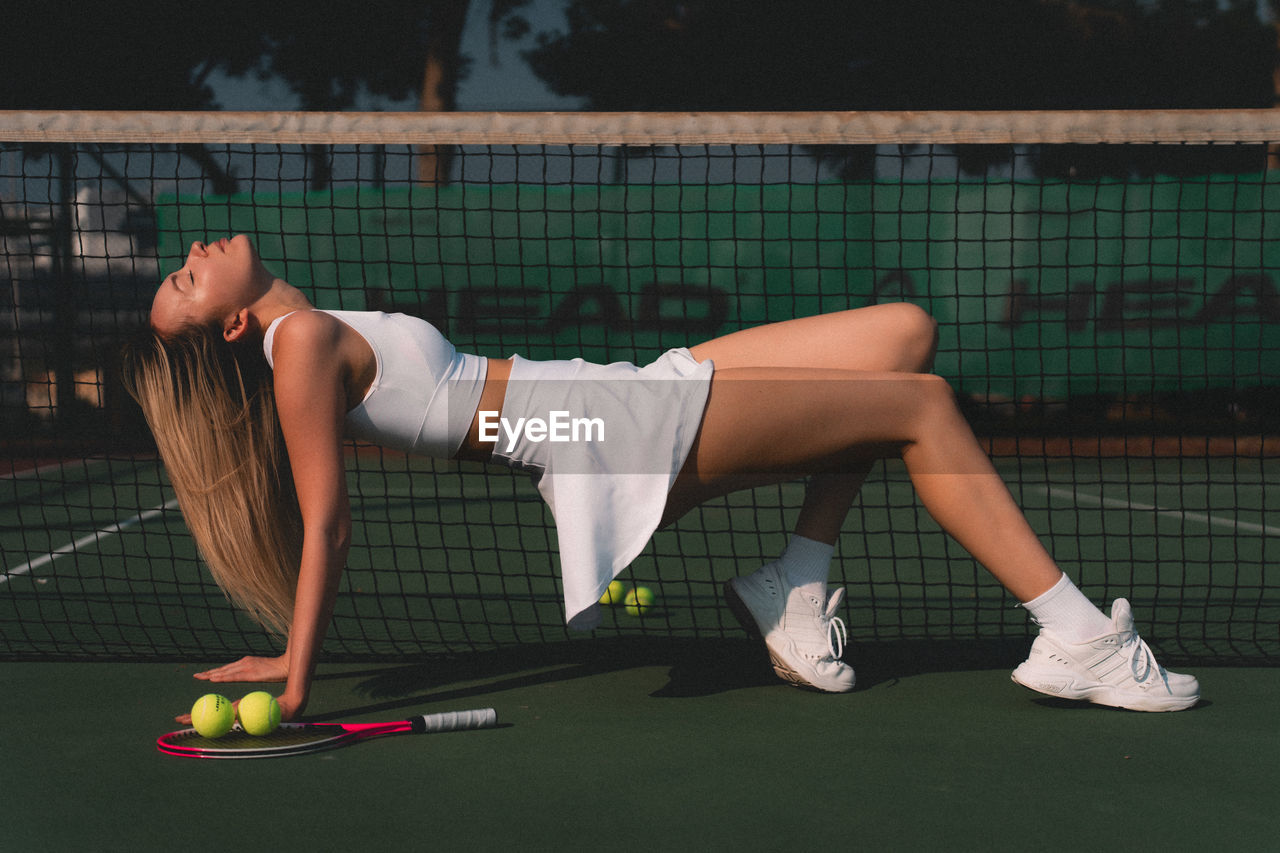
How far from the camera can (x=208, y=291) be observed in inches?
93.8

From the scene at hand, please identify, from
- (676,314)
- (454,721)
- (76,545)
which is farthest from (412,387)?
(676,314)

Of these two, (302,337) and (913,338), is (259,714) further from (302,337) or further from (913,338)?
(913,338)

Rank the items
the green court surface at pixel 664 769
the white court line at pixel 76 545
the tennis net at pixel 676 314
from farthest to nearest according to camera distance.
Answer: the white court line at pixel 76 545 < the tennis net at pixel 676 314 < the green court surface at pixel 664 769

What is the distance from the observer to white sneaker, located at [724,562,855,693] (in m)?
2.56

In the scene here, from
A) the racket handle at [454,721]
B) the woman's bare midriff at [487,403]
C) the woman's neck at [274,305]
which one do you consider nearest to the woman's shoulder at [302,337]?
the woman's neck at [274,305]

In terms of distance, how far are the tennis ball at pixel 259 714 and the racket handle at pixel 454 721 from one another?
25cm

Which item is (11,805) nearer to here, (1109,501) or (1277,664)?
(1277,664)

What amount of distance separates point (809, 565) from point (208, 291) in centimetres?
134

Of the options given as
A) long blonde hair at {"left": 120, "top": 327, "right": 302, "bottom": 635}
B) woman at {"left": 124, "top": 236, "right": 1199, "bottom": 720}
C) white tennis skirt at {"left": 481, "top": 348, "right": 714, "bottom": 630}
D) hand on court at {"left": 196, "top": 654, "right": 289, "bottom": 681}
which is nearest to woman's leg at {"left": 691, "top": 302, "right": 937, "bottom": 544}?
woman at {"left": 124, "top": 236, "right": 1199, "bottom": 720}

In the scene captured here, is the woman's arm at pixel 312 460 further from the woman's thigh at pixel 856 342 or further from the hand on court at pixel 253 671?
the woman's thigh at pixel 856 342

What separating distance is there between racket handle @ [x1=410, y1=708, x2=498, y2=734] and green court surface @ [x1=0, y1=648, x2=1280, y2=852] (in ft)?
0.08

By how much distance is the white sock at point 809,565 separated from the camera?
2617mm

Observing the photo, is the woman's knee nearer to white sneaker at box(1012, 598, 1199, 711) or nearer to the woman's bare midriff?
white sneaker at box(1012, 598, 1199, 711)

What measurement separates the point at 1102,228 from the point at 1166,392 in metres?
1.28
